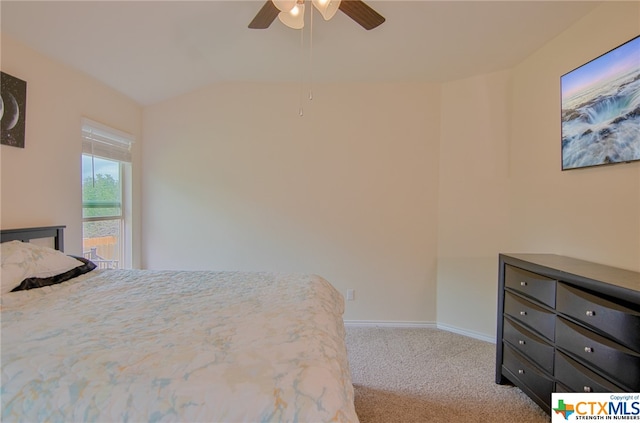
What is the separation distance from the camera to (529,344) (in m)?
1.86

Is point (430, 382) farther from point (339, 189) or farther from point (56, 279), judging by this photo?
point (56, 279)

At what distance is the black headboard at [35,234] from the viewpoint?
182 cm

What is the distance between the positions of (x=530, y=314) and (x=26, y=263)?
302 cm

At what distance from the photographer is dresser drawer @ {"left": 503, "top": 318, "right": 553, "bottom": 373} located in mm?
Result: 1728

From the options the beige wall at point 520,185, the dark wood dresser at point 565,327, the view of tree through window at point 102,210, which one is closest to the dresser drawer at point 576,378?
the dark wood dresser at point 565,327

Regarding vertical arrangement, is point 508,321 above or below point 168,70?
below

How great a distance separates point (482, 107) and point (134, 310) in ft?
10.8

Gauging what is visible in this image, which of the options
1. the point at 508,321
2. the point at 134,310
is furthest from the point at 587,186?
the point at 134,310

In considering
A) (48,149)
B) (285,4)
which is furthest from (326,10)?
(48,149)

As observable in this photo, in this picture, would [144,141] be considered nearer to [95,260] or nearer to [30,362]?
[95,260]

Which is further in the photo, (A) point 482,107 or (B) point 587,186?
(A) point 482,107

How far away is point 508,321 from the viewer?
2064mm

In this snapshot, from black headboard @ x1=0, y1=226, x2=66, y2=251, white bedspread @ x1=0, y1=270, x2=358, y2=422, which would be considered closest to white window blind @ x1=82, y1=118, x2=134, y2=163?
black headboard @ x1=0, y1=226, x2=66, y2=251

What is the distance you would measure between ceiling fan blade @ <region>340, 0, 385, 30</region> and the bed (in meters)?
1.59
